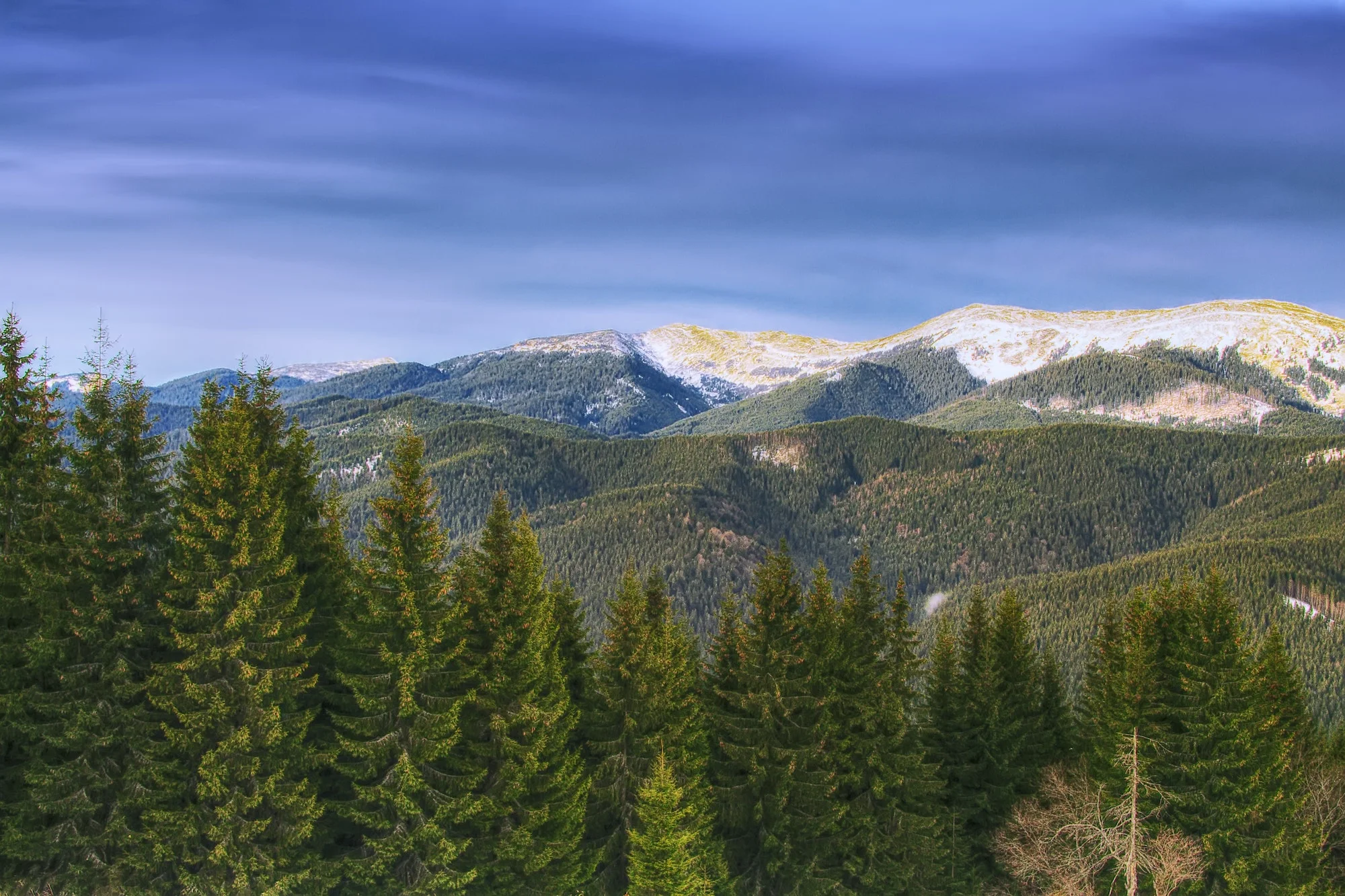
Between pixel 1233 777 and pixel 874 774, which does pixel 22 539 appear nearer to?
pixel 874 774

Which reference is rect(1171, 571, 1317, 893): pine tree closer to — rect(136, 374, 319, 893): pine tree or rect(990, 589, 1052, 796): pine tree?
rect(990, 589, 1052, 796): pine tree

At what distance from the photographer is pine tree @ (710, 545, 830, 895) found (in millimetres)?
45750

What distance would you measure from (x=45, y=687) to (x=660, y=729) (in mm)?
24852

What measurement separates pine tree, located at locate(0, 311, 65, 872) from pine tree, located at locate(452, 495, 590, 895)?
49.2 feet

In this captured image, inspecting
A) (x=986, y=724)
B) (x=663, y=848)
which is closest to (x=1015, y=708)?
(x=986, y=724)

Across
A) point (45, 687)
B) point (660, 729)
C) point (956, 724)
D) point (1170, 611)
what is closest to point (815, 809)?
point (660, 729)

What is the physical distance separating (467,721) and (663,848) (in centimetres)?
995

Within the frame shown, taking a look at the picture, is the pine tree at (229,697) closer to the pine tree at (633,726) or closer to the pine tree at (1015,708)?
the pine tree at (633,726)

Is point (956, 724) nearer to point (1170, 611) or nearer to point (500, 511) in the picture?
point (1170, 611)

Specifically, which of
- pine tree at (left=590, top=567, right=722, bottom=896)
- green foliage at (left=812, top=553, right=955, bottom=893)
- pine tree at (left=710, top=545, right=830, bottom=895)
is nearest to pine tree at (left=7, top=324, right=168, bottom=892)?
pine tree at (left=590, top=567, right=722, bottom=896)

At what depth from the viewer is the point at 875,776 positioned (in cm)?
4778

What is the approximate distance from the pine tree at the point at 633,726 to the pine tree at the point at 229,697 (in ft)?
44.9

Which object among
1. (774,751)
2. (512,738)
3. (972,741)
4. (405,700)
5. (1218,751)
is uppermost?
(405,700)

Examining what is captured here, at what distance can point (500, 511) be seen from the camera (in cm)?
4028
